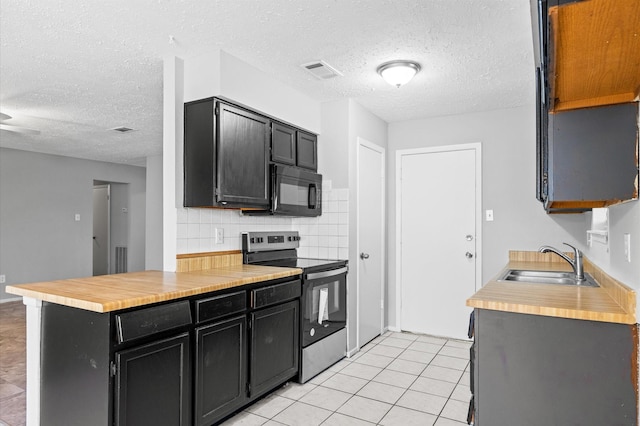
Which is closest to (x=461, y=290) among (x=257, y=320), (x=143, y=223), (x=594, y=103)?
(x=257, y=320)

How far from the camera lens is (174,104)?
279cm

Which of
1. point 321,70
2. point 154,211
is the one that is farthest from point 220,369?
point 154,211

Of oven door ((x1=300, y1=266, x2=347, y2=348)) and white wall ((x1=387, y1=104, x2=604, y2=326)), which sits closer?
oven door ((x1=300, y1=266, x2=347, y2=348))

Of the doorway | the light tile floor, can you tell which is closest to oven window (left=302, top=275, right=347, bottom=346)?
the light tile floor

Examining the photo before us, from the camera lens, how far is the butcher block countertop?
154 centimetres

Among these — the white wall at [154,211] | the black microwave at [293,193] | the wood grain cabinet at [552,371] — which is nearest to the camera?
the wood grain cabinet at [552,371]

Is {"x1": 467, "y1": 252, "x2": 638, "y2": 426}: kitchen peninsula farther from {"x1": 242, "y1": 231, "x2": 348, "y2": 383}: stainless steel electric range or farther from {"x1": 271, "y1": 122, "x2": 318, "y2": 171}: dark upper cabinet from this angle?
{"x1": 271, "y1": 122, "x2": 318, "y2": 171}: dark upper cabinet

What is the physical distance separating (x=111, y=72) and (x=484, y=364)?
320 cm

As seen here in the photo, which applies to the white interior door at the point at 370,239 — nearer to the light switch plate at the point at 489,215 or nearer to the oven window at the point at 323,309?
the oven window at the point at 323,309

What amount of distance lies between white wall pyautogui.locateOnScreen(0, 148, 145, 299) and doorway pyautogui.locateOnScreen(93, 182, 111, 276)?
3.34 ft

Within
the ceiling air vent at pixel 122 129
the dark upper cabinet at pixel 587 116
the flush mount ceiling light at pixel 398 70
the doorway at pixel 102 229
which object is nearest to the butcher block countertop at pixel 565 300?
the dark upper cabinet at pixel 587 116

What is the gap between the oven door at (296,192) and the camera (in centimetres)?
320

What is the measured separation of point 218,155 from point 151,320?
1171mm

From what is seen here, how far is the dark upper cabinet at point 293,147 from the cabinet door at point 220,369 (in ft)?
4.64
